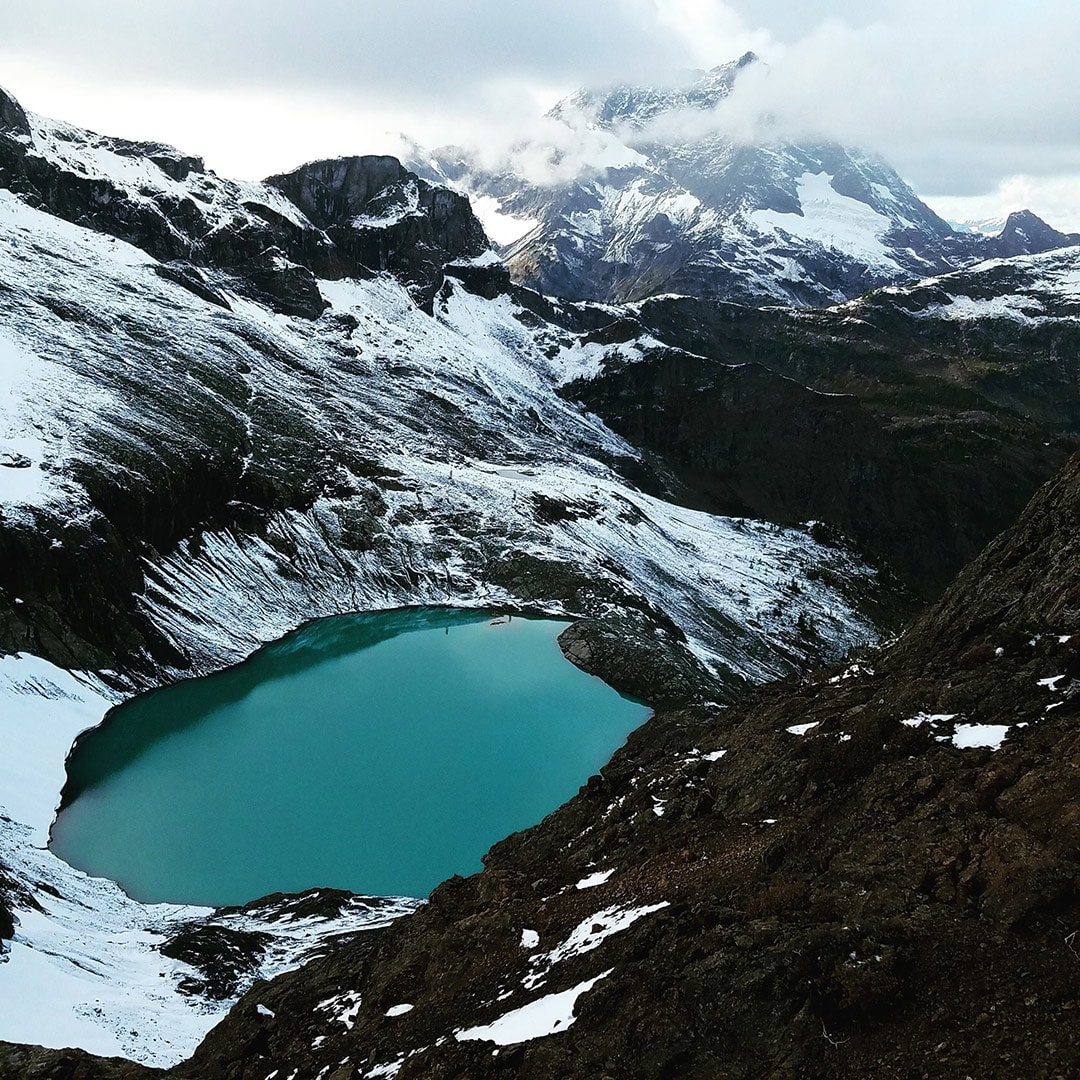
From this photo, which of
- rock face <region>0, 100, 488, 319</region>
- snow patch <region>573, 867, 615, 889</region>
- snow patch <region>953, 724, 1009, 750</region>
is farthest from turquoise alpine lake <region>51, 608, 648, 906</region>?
rock face <region>0, 100, 488, 319</region>

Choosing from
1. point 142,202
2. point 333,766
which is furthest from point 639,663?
point 142,202

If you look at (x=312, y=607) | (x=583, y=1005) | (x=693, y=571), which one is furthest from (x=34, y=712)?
(x=693, y=571)

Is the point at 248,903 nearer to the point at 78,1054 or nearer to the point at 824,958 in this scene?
the point at 78,1054

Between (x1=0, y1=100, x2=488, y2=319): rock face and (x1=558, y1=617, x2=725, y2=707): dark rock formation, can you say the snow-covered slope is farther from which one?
(x1=558, y1=617, x2=725, y2=707): dark rock formation

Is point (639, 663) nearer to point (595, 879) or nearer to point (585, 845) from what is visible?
point (585, 845)

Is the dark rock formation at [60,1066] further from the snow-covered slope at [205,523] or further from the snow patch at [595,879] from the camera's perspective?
the snow patch at [595,879]
